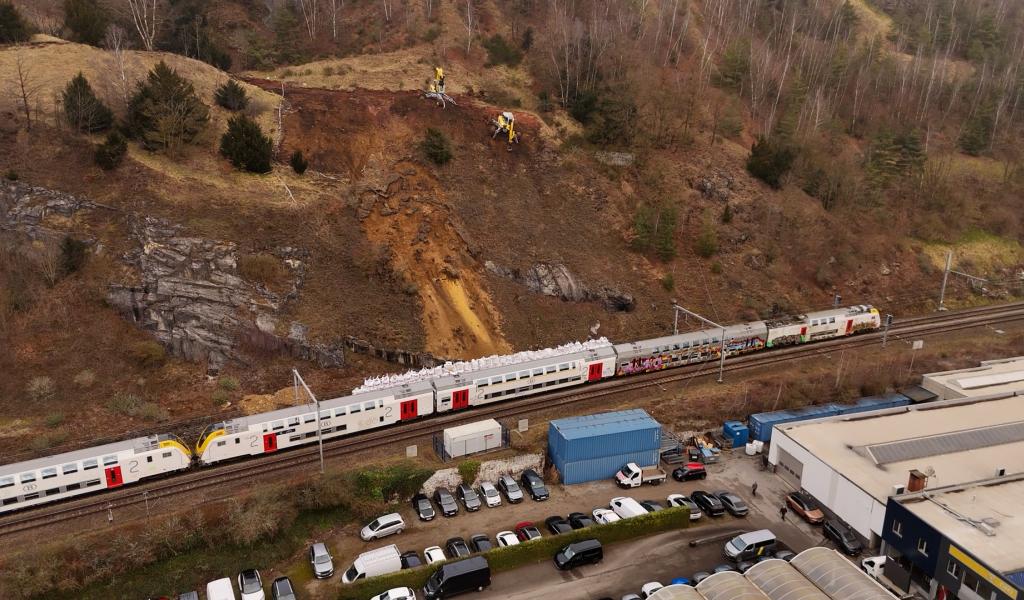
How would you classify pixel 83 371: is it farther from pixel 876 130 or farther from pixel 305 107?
pixel 876 130

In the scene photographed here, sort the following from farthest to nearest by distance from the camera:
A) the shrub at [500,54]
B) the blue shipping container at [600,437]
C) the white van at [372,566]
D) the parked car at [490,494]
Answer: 1. the shrub at [500,54]
2. the blue shipping container at [600,437]
3. the parked car at [490,494]
4. the white van at [372,566]

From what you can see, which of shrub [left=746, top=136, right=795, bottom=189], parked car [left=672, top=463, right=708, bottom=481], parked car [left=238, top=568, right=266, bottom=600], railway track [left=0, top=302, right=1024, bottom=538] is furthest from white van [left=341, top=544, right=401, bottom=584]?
shrub [left=746, top=136, right=795, bottom=189]

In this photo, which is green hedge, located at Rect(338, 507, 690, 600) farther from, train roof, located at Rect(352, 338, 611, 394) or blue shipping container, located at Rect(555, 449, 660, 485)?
train roof, located at Rect(352, 338, 611, 394)

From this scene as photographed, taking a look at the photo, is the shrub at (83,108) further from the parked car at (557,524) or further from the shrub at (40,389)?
the parked car at (557,524)

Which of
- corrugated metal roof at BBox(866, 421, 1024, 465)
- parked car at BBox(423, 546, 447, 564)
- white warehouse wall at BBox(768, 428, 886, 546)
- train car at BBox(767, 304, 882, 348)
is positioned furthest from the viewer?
train car at BBox(767, 304, 882, 348)

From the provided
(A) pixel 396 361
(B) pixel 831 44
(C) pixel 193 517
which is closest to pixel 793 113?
(B) pixel 831 44

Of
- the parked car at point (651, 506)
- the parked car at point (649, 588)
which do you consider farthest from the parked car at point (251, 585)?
the parked car at point (651, 506)
